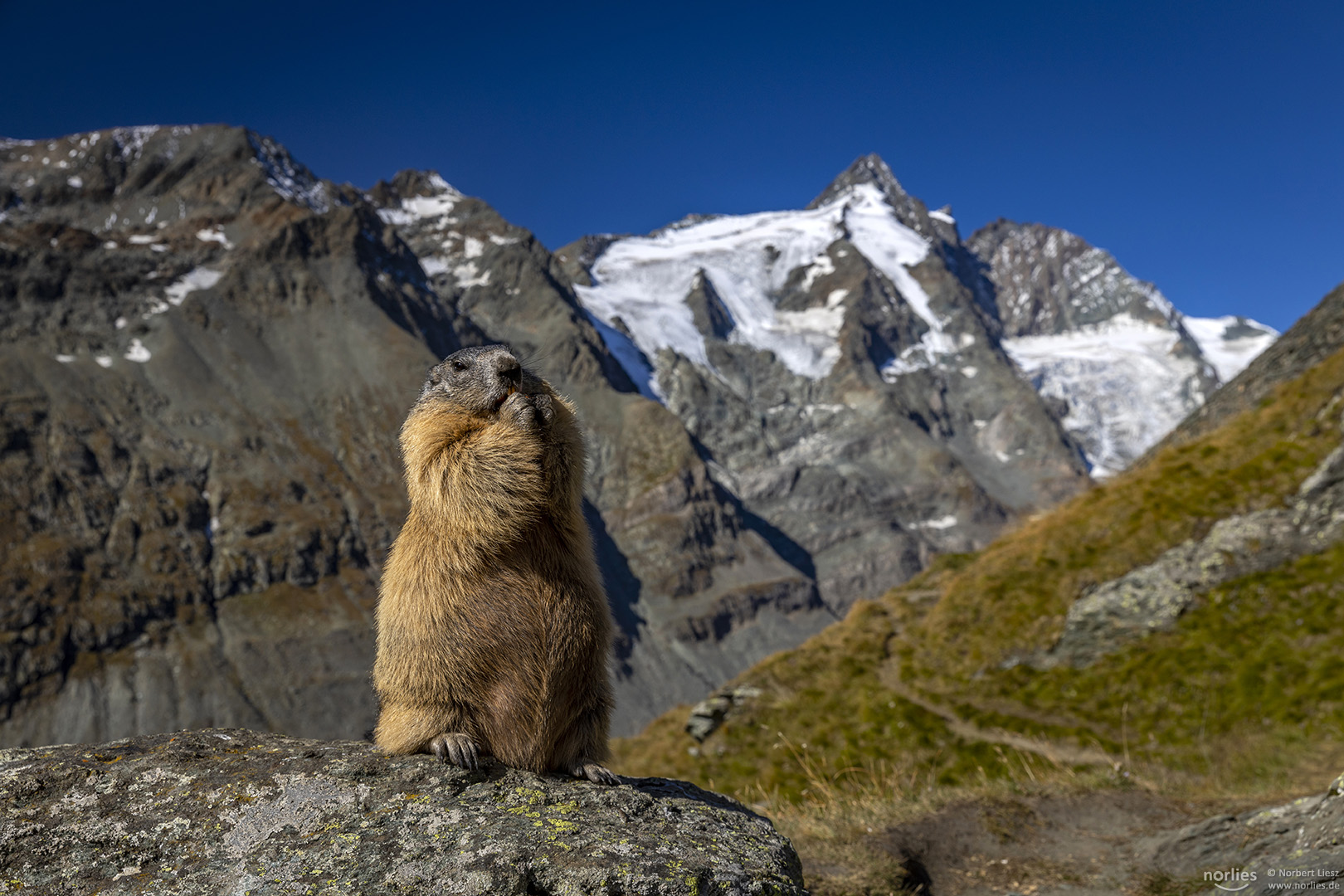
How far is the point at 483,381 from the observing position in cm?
691

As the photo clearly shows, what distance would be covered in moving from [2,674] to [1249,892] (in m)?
231

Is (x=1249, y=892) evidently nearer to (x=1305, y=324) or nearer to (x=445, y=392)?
(x=445, y=392)

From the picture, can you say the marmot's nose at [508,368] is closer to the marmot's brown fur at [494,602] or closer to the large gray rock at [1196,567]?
the marmot's brown fur at [494,602]

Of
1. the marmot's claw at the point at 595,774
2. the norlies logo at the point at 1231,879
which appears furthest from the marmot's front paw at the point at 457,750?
the norlies logo at the point at 1231,879

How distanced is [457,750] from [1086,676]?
20638mm

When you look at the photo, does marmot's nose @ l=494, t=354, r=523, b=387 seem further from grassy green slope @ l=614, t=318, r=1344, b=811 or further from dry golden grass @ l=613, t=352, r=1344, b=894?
grassy green slope @ l=614, t=318, r=1344, b=811

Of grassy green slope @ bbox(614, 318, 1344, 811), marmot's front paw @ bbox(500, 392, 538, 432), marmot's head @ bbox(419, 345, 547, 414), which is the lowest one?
grassy green slope @ bbox(614, 318, 1344, 811)

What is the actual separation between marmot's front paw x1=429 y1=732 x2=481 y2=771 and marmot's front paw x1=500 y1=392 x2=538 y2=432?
249 cm

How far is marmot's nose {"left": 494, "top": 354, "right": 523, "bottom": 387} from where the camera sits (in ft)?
22.2

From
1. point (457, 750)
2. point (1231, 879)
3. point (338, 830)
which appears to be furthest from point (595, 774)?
point (1231, 879)

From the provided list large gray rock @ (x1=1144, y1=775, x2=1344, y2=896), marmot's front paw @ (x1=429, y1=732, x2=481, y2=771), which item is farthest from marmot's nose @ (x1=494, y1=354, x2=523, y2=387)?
large gray rock @ (x1=1144, y1=775, x2=1344, y2=896)

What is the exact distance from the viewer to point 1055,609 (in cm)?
2438

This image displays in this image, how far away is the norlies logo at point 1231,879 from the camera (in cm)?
678

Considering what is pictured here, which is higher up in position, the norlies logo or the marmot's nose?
the marmot's nose
